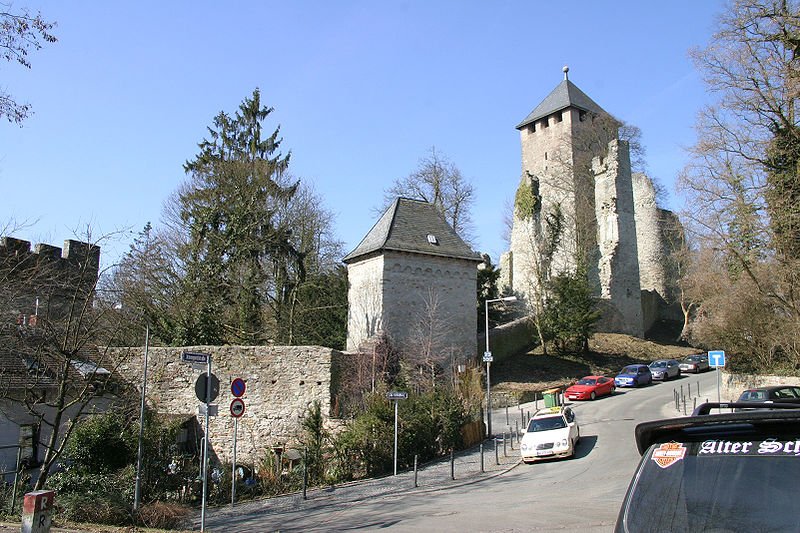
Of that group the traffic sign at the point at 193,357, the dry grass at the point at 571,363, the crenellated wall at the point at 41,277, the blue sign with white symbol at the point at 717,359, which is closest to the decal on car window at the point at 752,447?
the traffic sign at the point at 193,357

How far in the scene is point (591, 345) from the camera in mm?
38750

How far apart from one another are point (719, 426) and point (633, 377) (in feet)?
101

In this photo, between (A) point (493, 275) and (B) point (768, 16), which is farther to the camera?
(A) point (493, 275)

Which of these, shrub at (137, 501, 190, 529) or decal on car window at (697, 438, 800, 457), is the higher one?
decal on car window at (697, 438, 800, 457)

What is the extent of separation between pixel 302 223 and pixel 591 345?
18.8 m

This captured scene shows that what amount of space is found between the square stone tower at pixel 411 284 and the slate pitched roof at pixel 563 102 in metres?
25.8

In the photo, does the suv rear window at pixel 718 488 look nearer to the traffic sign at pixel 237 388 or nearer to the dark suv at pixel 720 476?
the dark suv at pixel 720 476

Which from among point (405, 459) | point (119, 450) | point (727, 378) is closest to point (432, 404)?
point (405, 459)

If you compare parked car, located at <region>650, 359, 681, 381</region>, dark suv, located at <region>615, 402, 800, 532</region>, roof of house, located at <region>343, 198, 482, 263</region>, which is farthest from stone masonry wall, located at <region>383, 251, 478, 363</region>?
dark suv, located at <region>615, 402, 800, 532</region>

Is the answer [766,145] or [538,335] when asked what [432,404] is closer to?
[766,145]

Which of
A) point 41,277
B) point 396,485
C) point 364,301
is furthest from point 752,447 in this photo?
point 364,301

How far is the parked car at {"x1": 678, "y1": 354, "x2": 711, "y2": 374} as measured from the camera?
37.4 metres

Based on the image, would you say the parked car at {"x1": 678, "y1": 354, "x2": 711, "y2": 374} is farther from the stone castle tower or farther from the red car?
the red car

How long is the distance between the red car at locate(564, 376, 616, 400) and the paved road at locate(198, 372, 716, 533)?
8.00 metres
